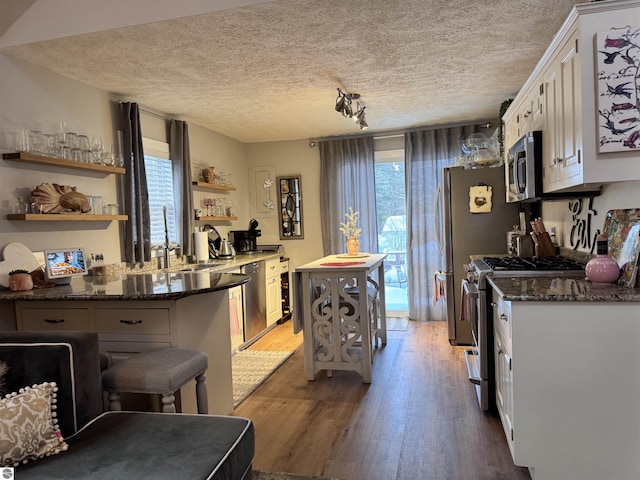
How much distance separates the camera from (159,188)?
4.29 meters

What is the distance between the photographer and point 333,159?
18.8ft

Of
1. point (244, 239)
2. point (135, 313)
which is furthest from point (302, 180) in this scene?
point (135, 313)

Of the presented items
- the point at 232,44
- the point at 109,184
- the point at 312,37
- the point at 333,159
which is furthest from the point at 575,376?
the point at 333,159

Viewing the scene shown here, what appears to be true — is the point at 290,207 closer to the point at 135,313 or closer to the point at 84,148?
the point at 84,148

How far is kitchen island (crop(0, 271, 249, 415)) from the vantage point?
7.67 ft

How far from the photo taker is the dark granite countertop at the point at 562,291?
6.07ft

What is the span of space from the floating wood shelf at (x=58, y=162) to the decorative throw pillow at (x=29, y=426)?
1.80 m

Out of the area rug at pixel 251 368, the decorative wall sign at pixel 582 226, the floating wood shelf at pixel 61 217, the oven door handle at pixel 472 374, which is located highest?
the floating wood shelf at pixel 61 217

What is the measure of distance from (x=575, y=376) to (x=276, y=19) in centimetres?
234

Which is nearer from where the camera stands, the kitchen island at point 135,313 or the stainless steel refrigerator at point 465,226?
the kitchen island at point 135,313

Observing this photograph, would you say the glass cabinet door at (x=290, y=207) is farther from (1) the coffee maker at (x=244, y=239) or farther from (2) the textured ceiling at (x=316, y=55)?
(2) the textured ceiling at (x=316, y=55)

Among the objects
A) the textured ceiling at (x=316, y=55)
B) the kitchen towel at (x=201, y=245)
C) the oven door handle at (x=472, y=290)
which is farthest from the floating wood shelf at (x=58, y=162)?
the oven door handle at (x=472, y=290)

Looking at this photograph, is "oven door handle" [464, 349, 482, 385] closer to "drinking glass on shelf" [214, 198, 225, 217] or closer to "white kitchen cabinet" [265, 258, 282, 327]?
"white kitchen cabinet" [265, 258, 282, 327]

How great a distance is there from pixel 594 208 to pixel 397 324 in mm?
2939
